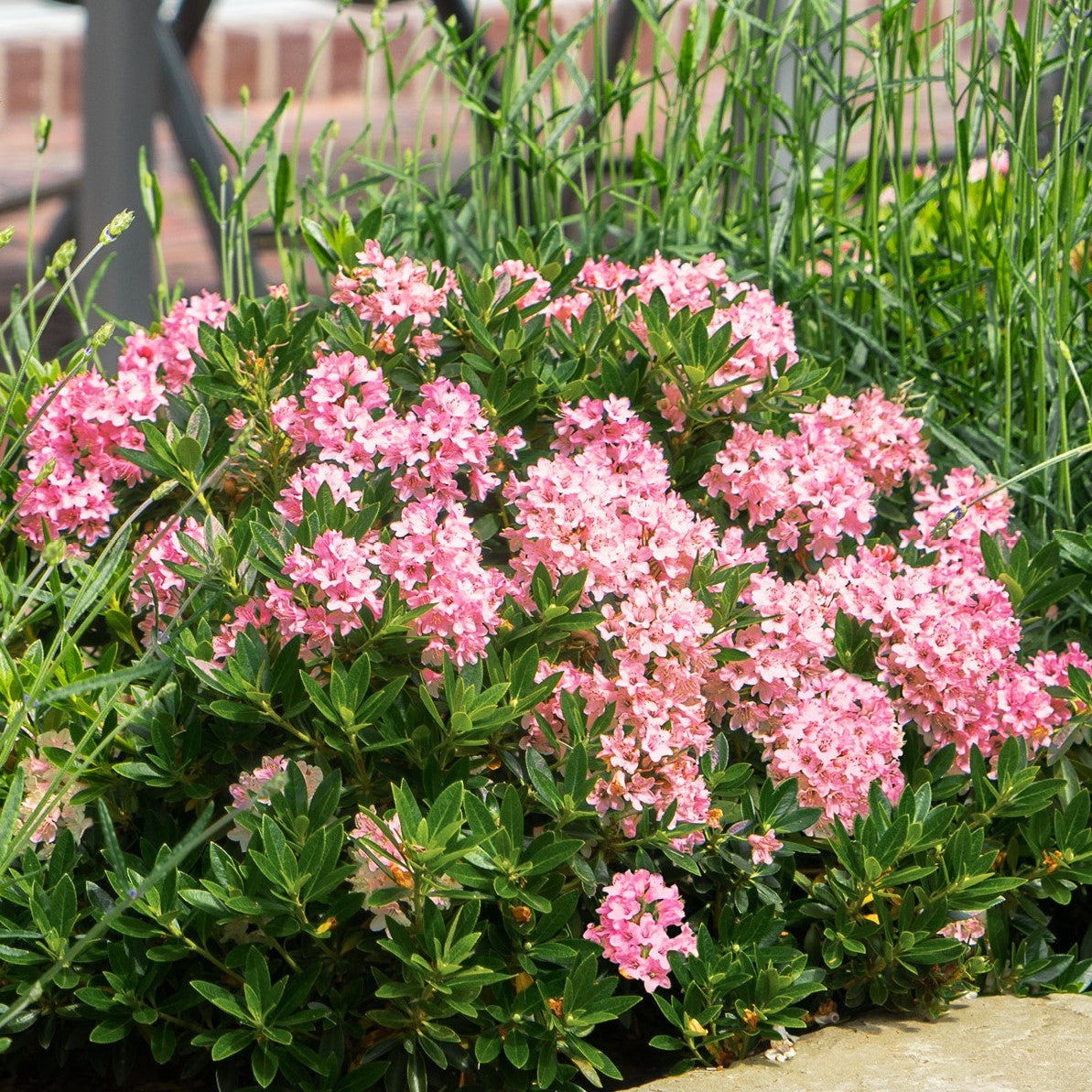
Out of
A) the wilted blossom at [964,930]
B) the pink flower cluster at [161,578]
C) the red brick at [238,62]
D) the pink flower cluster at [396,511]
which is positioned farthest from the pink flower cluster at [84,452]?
the red brick at [238,62]

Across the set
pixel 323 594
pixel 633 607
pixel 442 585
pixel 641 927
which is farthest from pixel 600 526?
pixel 641 927

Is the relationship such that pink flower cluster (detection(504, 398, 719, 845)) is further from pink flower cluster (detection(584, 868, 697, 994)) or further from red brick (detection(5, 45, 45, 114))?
red brick (detection(5, 45, 45, 114))

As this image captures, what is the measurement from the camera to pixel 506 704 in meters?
1.48

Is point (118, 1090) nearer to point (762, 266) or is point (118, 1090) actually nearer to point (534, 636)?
point (534, 636)

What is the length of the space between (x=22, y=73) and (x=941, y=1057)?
192 inches

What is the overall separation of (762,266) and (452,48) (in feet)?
2.22

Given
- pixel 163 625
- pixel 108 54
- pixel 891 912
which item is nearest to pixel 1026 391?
pixel 891 912

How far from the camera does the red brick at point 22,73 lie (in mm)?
5039

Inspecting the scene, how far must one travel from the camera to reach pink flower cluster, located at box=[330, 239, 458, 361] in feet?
5.83

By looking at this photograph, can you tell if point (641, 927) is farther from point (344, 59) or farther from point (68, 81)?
point (344, 59)

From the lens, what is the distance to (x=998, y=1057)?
1500 mm

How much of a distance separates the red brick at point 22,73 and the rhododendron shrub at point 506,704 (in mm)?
3705

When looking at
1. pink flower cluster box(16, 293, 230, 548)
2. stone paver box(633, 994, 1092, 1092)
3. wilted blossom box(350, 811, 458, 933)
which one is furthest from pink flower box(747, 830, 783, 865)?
pink flower cluster box(16, 293, 230, 548)

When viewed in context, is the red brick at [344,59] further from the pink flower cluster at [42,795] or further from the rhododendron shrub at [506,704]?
the pink flower cluster at [42,795]
